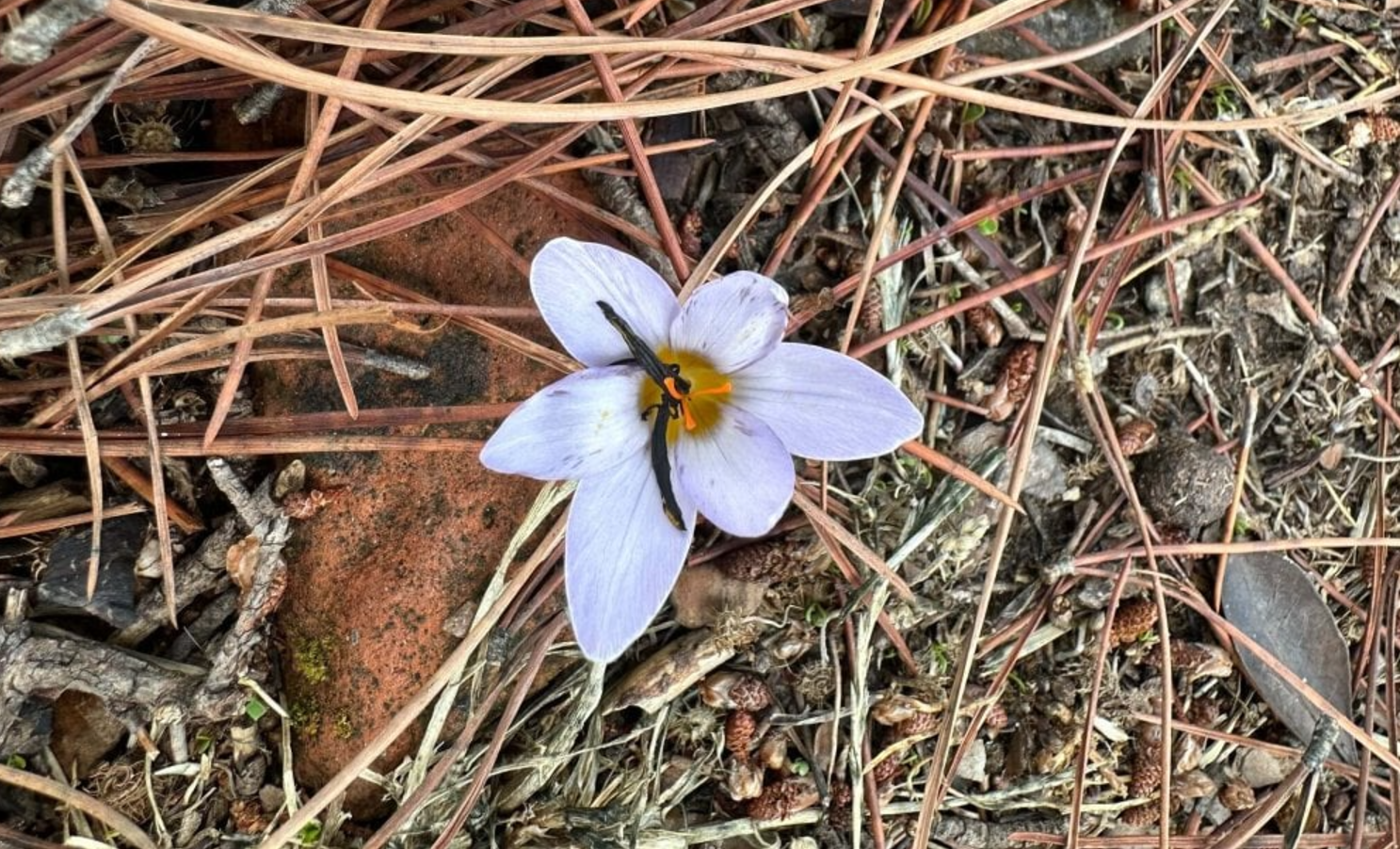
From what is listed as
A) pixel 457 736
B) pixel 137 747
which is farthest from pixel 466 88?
pixel 137 747

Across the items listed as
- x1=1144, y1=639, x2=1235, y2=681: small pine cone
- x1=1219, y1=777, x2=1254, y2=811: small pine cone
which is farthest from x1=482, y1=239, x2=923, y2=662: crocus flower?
x1=1219, y1=777, x2=1254, y2=811: small pine cone

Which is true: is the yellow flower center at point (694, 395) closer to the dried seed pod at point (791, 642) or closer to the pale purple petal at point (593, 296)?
the pale purple petal at point (593, 296)

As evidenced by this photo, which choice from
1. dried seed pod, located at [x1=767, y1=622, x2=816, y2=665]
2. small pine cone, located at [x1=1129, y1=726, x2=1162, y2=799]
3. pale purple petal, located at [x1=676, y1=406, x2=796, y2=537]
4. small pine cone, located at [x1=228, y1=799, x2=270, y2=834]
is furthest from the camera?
small pine cone, located at [x1=1129, y1=726, x2=1162, y2=799]

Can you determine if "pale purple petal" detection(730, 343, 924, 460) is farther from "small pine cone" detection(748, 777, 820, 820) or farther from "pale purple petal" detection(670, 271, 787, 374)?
"small pine cone" detection(748, 777, 820, 820)

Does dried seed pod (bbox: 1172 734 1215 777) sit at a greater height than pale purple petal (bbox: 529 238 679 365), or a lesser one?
lesser

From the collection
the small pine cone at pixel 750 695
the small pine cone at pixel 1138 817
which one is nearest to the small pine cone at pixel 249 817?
the small pine cone at pixel 750 695

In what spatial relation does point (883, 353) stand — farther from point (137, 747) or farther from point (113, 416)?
point (137, 747)
